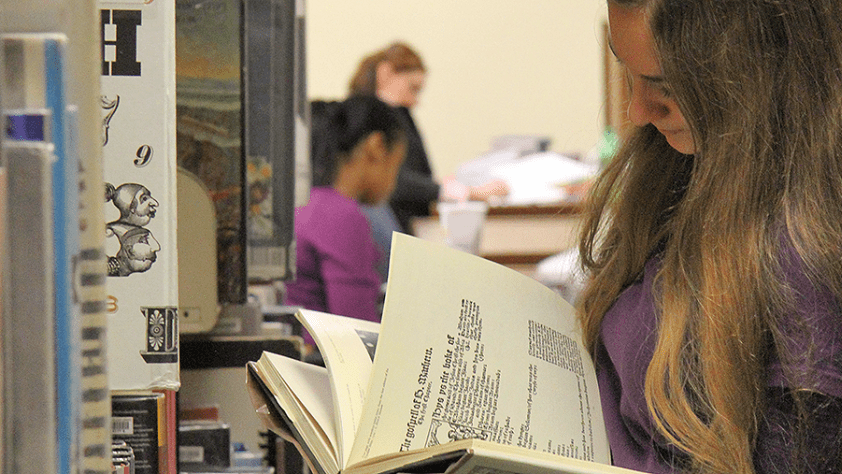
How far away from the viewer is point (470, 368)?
1.63ft

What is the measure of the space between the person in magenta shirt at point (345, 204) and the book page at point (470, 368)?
129 cm

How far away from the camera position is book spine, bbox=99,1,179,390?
1.50 ft

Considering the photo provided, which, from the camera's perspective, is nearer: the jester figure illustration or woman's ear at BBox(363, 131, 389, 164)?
the jester figure illustration

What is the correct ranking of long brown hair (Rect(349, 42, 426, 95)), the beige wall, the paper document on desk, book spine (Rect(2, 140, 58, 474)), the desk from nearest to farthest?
1. book spine (Rect(2, 140, 58, 474))
2. the desk
3. the paper document on desk
4. long brown hair (Rect(349, 42, 426, 95))
5. the beige wall

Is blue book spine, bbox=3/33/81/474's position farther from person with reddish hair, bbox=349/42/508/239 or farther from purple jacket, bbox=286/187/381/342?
person with reddish hair, bbox=349/42/508/239

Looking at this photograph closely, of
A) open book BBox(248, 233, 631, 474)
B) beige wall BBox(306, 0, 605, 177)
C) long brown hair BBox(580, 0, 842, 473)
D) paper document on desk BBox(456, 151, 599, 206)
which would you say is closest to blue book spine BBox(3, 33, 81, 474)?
open book BBox(248, 233, 631, 474)

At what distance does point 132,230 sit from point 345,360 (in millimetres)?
153

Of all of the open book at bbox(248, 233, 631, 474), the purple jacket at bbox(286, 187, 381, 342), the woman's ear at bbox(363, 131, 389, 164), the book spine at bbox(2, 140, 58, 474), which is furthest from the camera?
the woman's ear at bbox(363, 131, 389, 164)

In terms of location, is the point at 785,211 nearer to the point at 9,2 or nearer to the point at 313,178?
the point at 9,2

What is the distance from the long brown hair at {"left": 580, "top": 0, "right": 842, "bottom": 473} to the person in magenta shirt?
1.32 m

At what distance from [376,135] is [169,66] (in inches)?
62.1

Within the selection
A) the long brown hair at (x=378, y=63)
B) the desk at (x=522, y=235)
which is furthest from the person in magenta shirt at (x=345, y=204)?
the long brown hair at (x=378, y=63)

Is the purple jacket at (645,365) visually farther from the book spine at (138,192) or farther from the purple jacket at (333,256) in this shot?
the purple jacket at (333,256)

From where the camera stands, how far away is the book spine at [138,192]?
458 mm
